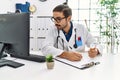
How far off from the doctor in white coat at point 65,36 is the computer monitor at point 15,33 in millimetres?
375

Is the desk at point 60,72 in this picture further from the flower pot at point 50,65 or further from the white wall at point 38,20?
the white wall at point 38,20

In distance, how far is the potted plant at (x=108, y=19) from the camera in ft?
14.7

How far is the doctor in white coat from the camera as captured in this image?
2092 millimetres

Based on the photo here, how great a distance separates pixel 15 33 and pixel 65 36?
0.73 meters

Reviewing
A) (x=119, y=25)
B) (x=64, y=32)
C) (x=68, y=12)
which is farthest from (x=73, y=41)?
(x=119, y=25)

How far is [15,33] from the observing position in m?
1.65

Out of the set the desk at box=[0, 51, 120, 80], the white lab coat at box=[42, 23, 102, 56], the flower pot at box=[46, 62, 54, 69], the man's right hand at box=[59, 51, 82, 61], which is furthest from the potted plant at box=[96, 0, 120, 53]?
the flower pot at box=[46, 62, 54, 69]

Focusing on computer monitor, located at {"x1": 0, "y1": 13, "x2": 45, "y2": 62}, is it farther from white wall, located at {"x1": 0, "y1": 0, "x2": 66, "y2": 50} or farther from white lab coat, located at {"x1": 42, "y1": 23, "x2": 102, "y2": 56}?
white wall, located at {"x1": 0, "y1": 0, "x2": 66, "y2": 50}

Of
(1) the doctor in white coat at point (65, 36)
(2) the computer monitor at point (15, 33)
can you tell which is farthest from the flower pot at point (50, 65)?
(1) the doctor in white coat at point (65, 36)

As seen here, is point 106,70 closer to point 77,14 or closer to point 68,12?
point 68,12

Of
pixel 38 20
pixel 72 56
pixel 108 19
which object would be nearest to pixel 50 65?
pixel 72 56

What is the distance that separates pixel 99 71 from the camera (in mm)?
1557

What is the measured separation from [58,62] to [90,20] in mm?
3503

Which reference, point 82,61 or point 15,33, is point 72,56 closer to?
point 82,61
